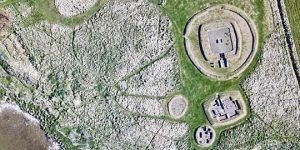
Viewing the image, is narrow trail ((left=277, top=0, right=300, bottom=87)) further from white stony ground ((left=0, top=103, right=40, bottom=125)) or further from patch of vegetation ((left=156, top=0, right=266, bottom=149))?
white stony ground ((left=0, top=103, right=40, bottom=125))

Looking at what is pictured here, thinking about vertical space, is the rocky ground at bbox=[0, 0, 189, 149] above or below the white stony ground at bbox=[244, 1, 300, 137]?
above

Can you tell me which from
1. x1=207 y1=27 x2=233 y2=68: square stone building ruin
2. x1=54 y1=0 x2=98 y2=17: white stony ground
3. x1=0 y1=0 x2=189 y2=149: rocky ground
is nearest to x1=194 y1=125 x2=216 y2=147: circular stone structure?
x1=0 y1=0 x2=189 y2=149: rocky ground

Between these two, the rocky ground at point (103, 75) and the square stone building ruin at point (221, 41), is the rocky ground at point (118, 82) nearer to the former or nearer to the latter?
the rocky ground at point (103, 75)

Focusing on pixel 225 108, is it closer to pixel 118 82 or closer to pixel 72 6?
pixel 118 82

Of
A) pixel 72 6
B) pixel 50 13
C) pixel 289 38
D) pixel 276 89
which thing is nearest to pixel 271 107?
pixel 276 89

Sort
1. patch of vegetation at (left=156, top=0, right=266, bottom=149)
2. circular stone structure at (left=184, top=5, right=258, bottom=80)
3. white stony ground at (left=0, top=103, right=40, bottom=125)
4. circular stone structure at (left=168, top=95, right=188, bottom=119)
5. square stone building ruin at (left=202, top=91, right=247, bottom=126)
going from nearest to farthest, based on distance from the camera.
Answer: circular stone structure at (left=184, top=5, right=258, bottom=80), patch of vegetation at (left=156, top=0, right=266, bottom=149), square stone building ruin at (left=202, top=91, right=247, bottom=126), circular stone structure at (left=168, top=95, right=188, bottom=119), white stony ground at (left=0, top=103, right=40, bottom=125)

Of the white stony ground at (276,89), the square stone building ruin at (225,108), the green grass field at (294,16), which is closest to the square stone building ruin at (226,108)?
the square stone building ruin at (225,108)
